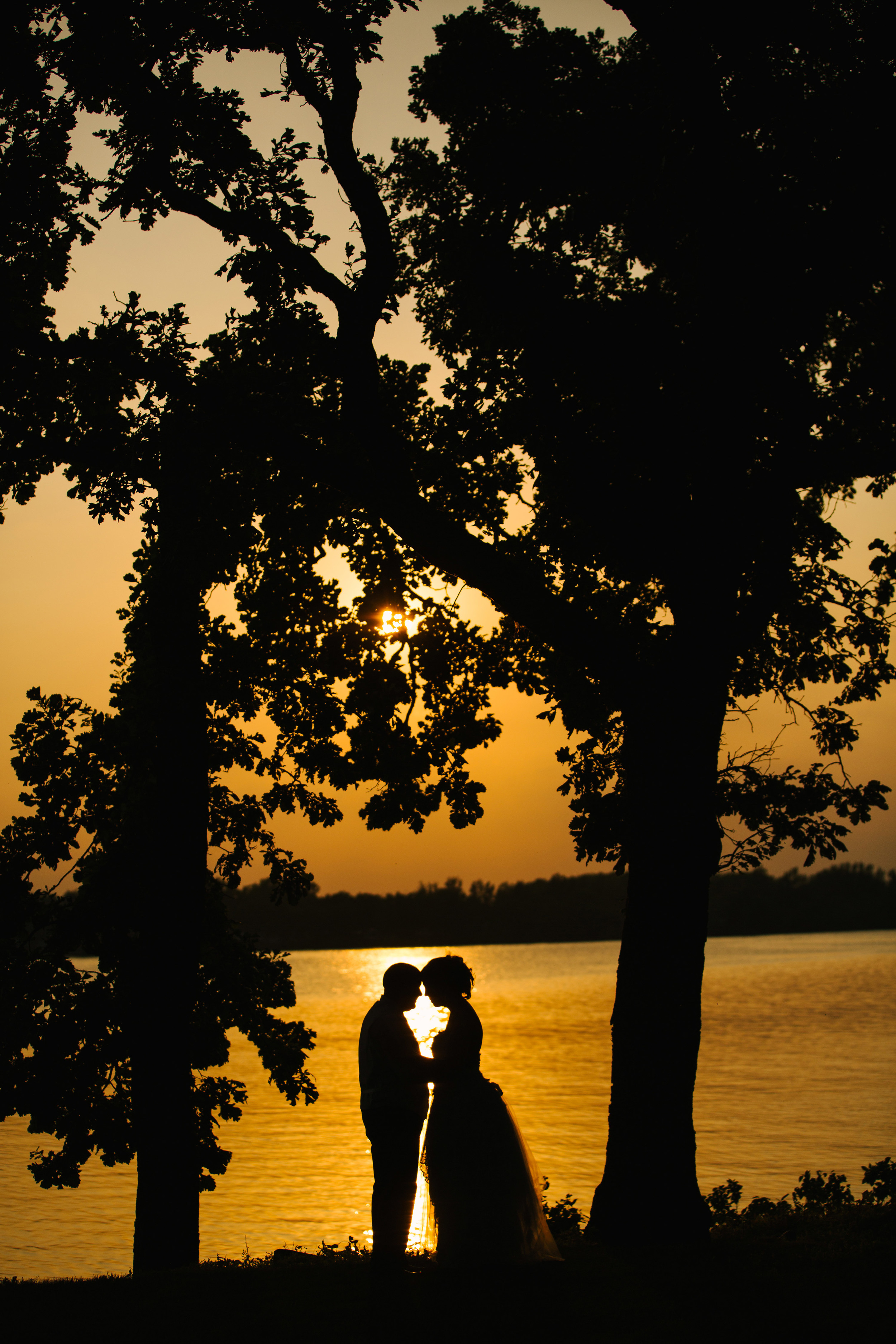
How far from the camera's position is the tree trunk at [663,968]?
29.4 feet

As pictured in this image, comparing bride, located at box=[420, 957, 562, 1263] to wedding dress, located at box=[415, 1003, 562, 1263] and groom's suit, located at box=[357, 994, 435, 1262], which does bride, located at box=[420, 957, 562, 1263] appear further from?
groom's suit, located at box=[357, 994, 435, 1262]

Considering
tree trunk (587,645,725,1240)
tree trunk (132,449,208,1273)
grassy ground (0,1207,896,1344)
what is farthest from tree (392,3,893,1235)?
tree trunk (132,449,208,1273)

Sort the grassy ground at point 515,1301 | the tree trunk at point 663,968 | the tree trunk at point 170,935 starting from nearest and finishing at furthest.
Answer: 1. the grassy ground at point 515,1301
2. the tree trunk at point 663,968
3. the tree trunk at point 170,935

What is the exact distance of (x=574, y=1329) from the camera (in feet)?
19.5

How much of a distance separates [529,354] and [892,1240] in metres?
8.93

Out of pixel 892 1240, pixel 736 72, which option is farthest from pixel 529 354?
pixel 892 1240

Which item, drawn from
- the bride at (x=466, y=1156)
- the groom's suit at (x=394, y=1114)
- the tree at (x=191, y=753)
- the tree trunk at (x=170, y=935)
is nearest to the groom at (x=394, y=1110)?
the groom's suit at (x=394, y=1114)

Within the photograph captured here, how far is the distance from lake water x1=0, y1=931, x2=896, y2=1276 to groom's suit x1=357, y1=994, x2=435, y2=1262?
9.84ft

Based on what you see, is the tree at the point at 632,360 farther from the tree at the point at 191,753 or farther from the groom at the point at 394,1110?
the groom at the point at 394,1110

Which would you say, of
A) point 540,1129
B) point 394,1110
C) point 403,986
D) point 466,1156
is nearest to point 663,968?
point 466,1156

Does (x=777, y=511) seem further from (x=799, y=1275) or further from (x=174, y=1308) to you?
(x=174, y=1308)

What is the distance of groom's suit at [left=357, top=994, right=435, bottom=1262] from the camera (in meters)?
6.86

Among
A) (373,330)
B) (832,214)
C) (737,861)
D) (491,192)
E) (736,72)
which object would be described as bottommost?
(737,861)

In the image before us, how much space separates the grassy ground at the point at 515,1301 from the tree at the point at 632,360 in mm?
1717
